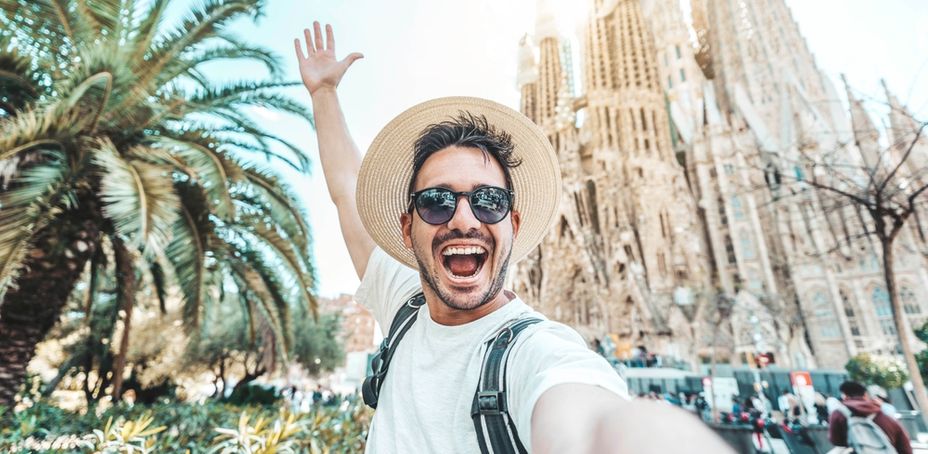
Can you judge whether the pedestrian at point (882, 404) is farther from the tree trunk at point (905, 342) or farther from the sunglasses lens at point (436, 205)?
the sunglasses lens at point (436, 205)

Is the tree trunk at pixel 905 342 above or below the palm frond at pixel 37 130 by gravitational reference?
below

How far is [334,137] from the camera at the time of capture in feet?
5.48

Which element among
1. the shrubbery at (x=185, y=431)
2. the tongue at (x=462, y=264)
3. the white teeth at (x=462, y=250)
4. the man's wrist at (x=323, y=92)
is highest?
the man's wrist at (x=323, y=92)

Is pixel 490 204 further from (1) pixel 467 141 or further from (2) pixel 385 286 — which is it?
(2) pixel 385 286

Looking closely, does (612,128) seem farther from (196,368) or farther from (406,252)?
(406,252)

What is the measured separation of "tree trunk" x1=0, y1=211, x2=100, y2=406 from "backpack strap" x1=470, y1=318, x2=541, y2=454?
17.6ft

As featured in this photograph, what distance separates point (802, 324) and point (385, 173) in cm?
3008

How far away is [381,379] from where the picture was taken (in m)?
1.08

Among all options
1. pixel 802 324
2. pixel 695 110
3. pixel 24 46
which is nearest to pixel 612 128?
pixel 695 110

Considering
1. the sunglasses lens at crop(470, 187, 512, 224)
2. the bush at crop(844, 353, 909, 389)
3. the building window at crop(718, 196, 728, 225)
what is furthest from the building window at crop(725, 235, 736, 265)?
the sunglasses lens at crop(470, 187, 512, 224)

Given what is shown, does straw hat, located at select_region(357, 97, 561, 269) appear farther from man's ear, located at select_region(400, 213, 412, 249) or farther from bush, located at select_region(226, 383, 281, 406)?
bush, located at select_region(226, 383, 281, 406)

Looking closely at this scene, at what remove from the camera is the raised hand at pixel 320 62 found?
5.71 feet

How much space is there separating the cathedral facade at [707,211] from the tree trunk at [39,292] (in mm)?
22790

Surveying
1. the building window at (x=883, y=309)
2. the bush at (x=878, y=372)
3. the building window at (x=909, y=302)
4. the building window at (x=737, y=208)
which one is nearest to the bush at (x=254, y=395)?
the bush at (x=878, y=372)
